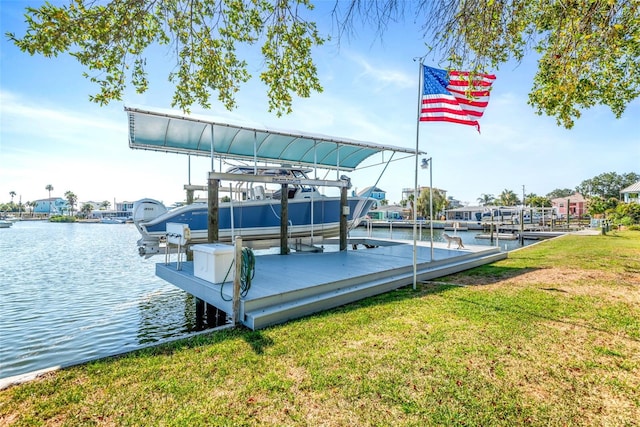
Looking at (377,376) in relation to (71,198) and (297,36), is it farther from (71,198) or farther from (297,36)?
(71,198)

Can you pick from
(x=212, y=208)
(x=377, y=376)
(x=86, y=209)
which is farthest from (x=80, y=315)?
(x=86, y=209)

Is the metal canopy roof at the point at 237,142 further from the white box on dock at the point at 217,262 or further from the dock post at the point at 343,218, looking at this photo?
the white box on dock at the point at 217,262

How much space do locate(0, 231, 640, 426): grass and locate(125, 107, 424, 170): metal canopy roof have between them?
19.5 ft

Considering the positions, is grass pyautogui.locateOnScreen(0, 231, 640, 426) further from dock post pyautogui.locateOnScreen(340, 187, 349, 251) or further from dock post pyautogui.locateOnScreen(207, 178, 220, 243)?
dock post pyautogui.locateOnScreen(340, 187, 349, 251)

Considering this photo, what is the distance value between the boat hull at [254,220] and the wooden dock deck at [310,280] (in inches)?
104

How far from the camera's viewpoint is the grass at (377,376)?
7.95 feet

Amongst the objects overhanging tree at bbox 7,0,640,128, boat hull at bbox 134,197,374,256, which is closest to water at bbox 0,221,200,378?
boat hull at bbox 134,197,374,256

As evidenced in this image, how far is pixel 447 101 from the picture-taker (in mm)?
5902

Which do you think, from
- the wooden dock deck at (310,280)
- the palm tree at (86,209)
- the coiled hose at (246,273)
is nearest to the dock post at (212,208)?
the wooden dock deck at (310,280)

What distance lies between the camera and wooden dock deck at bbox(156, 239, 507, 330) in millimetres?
4723

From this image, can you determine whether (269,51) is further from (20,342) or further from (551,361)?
(20,342)

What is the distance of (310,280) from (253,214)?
5.85 metres

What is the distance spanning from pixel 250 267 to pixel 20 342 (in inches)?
171

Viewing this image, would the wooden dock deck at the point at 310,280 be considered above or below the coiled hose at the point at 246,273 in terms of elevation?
below
